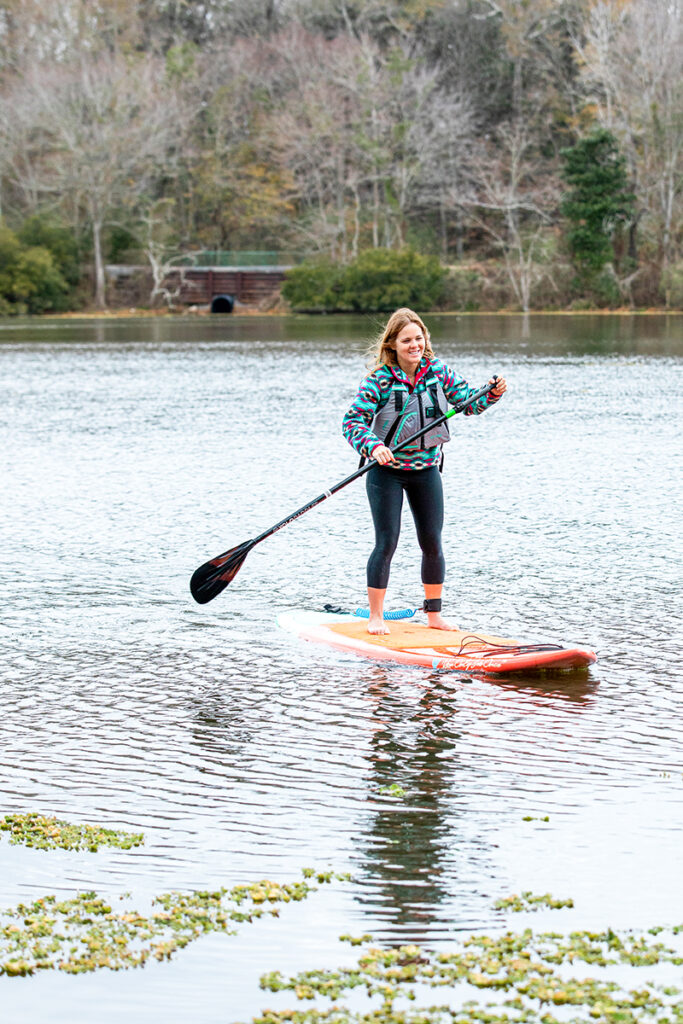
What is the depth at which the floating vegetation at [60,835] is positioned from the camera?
480 centimetres

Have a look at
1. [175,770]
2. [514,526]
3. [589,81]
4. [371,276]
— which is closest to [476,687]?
[175,770]

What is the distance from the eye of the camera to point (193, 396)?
2409 cm

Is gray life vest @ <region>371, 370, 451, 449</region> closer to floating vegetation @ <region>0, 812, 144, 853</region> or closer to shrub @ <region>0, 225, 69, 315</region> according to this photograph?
floating vegetation @ <region>0, 812, 144, 853</region>

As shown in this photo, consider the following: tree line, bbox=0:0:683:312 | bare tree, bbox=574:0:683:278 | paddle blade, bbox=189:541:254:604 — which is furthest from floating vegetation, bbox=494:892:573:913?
bare tree, bbox=574:0:683:278

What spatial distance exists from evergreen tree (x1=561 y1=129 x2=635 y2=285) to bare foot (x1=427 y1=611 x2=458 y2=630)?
55046mm

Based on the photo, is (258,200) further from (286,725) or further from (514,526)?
(286,725)

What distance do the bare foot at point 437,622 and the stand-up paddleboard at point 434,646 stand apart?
8 centimetres

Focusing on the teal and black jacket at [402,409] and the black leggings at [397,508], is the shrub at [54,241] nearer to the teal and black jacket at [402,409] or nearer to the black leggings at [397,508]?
the black leggings at [397,508]

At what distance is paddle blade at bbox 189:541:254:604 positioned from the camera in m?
8.18

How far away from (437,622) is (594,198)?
56.0 m

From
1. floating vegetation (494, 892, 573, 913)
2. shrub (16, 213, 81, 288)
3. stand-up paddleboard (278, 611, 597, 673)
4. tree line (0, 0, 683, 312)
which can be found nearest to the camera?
floating vegetation (494, 892, 573, 913)

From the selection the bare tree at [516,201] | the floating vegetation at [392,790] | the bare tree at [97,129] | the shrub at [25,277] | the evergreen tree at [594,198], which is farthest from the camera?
the bare tree at [97,129]

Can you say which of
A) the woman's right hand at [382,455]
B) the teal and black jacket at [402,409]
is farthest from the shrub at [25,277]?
the woman's right hand at [382,455]

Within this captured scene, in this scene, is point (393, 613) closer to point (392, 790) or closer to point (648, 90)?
point (392, 790)
